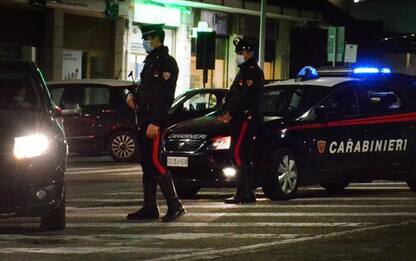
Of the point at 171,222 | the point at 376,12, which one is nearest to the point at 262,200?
the point at 171,222

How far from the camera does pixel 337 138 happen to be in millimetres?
11430

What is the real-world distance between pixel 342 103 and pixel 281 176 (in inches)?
54.1

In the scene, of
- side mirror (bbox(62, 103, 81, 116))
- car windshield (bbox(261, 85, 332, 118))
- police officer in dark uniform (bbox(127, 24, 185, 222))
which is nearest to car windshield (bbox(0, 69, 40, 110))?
side mirror (bbox(62, 103, 81, 116))

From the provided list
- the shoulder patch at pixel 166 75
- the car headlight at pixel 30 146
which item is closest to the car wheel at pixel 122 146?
the shoulder patch at pixel 166 75

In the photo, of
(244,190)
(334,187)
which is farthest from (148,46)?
(334,187)

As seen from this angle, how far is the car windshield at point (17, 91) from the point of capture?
831 centimetres

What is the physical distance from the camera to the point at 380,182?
14008 millimetres

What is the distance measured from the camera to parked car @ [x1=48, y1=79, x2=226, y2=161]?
17.4 m

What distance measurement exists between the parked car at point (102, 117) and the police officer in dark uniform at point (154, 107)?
8067 millimetres

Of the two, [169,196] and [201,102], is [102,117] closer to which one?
[201,102]

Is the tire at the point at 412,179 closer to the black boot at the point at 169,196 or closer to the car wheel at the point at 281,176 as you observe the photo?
the car wheel at the point at 281,176

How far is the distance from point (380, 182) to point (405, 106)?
217 cm

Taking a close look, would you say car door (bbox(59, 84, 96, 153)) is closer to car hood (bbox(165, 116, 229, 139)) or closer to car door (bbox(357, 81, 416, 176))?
car hood (bbox(165, 116, 229, 139))

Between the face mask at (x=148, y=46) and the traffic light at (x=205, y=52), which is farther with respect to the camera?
the traffic light at (x=205, y=52)
